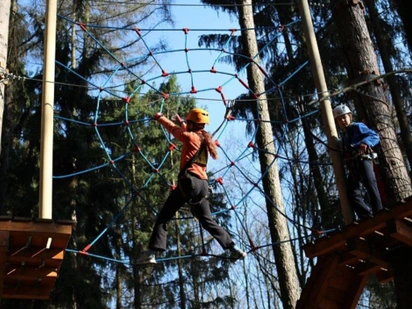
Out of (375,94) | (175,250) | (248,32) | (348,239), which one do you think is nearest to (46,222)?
(348,239)

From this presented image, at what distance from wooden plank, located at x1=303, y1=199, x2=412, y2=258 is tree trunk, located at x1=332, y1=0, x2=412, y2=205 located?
813mm

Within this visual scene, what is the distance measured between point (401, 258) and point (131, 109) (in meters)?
9.86

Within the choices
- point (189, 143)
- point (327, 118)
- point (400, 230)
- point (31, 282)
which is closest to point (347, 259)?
point (400, 230)

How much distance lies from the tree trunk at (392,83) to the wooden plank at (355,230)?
415 cm

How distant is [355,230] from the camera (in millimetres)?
4434

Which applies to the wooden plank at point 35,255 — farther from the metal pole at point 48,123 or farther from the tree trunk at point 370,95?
the tree trunk at point 370,95

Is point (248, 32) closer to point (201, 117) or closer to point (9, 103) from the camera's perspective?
point (201, 117)

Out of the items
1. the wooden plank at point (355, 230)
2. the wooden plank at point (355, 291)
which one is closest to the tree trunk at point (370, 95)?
the wooden plank at point (355, 291)

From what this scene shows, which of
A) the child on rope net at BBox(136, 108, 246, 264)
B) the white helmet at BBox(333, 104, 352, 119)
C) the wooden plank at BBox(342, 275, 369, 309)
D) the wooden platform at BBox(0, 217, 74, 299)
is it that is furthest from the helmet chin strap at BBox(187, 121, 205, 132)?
the wooden plank at BBox(342, 275, 369, 309)

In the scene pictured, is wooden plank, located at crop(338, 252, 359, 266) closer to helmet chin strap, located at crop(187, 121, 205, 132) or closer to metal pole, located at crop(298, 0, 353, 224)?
metal pole, located at crop(298, 0, 353, 224)

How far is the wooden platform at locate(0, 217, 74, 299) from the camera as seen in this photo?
4.09 metres

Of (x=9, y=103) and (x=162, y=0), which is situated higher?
(x=162, y=0)

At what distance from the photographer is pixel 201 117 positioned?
500cm

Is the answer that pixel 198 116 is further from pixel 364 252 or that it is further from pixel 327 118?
pixel 364 252
